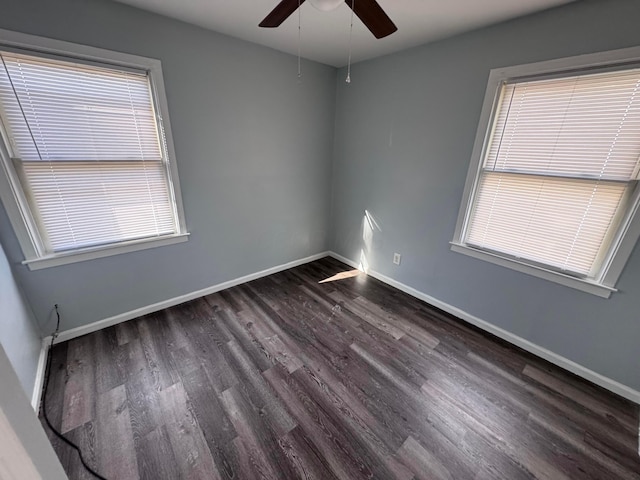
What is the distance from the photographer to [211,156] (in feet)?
7.82

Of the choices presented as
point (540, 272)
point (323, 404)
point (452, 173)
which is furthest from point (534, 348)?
point (323, 404)

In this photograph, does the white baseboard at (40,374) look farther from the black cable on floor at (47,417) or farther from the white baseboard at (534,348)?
the white baseboard at (534,348)

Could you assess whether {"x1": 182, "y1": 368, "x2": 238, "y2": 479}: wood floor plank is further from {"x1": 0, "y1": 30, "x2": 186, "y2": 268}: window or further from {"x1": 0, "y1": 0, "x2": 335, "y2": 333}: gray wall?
{"x1": 0, "y1": 30, "x2": 186, "y2": 268}: window

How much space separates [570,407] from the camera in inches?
65.8

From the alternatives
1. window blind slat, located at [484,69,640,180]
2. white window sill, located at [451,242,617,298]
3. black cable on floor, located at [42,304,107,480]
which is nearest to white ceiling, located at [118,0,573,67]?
window blind slat, located at [484,69,640,180]

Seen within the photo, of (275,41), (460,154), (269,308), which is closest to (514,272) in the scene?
(460,154)

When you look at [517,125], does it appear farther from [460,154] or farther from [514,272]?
[514,272]

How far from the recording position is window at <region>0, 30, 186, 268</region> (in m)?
1.63

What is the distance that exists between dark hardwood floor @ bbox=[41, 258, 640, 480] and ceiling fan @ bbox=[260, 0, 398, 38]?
2.13 m

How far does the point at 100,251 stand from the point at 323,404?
6.60ft

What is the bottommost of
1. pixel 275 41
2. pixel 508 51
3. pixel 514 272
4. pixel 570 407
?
pixel 570 407

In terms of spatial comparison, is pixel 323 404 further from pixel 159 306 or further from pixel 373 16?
pixel 373 16

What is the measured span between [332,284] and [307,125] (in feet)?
6.10

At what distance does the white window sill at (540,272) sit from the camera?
5.69 ft
